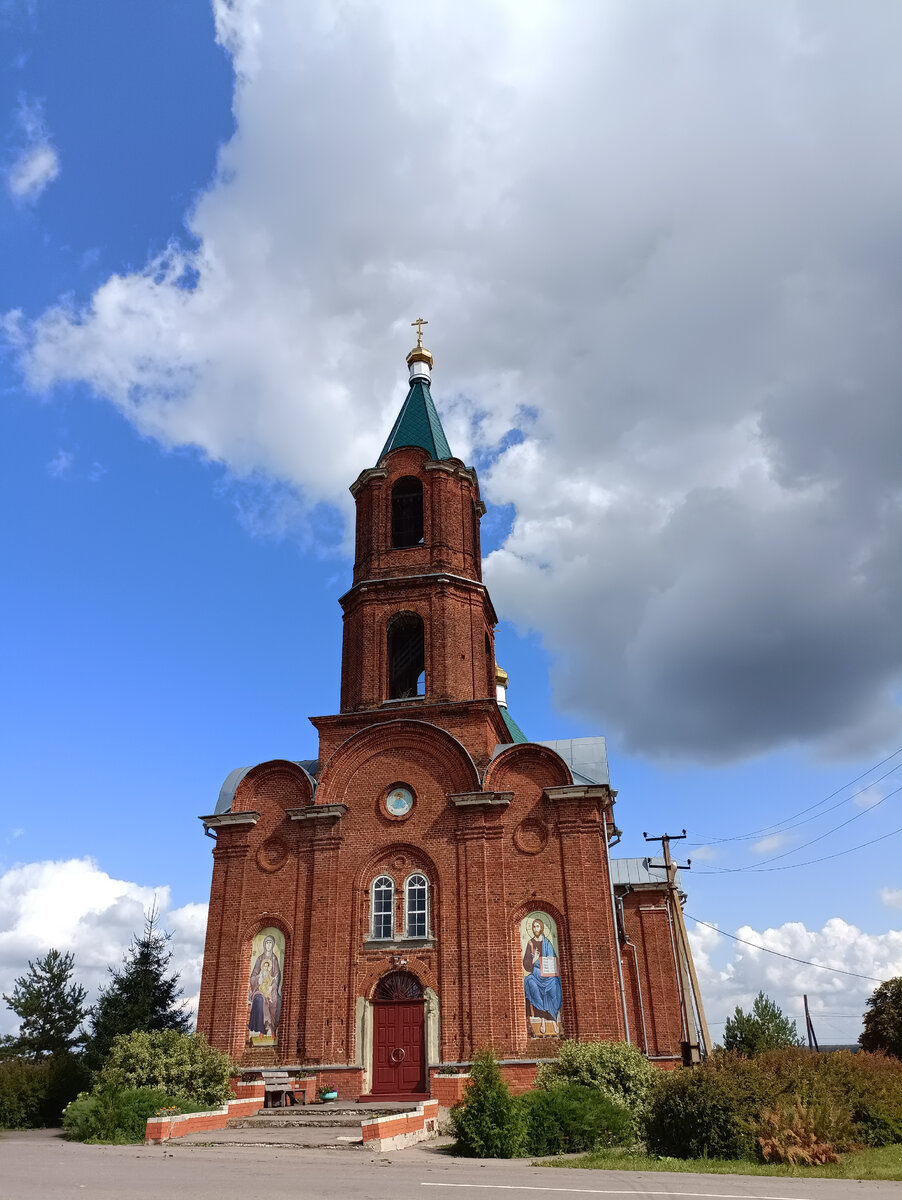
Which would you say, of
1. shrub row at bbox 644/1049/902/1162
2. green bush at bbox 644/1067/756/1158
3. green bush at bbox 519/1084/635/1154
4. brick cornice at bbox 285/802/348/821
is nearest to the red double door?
brick cornice at bbox 285/802/348/821

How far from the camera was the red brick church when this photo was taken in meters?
22.1

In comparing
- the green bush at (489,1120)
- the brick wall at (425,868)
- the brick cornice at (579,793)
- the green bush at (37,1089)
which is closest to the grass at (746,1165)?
the green bush at (489,1120)

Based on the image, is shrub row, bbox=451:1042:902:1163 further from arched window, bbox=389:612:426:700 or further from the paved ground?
arched window, bbox=389:612:426:700

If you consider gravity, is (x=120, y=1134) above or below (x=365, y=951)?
below

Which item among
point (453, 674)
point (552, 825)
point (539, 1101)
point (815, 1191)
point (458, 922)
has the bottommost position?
point (815, 1191)

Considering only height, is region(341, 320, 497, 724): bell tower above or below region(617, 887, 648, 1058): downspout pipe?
above

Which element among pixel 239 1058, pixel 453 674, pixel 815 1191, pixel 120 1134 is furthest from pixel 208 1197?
pixel 453 674

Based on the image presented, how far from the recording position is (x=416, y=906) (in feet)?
77.5

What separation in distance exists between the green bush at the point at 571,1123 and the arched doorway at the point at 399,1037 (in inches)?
284

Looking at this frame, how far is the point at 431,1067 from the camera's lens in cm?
2158

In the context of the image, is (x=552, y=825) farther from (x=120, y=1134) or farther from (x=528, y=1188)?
(x=528, y=1188)

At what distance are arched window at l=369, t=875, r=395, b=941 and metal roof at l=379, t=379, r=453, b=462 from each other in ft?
43.7

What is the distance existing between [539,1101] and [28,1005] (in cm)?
2673

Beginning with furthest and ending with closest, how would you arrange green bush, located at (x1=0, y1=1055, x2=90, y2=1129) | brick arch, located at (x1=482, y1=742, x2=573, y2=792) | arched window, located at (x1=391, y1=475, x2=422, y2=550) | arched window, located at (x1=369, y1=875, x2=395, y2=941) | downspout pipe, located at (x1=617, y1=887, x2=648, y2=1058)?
arched window, located at (x1=391, y1=475, x2=422, y2=550), downspout pipe, located at (x1=617, y1=887, x2=648, y2=1058), brick arch, located at (x1=482, y1=742, x2=573, y2=792), arched window, located at (x1=369, y1=875, x2=395, y2=941), green bush, located at (x1=0, y1=1055, x2=90, y2=1129)
